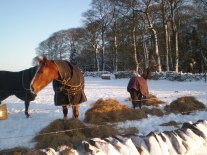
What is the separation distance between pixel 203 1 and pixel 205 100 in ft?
63.8

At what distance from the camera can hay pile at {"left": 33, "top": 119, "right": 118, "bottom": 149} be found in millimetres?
6466

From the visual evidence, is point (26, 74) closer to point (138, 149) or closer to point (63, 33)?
point (138, 149)

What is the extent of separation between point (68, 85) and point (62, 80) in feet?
0.70

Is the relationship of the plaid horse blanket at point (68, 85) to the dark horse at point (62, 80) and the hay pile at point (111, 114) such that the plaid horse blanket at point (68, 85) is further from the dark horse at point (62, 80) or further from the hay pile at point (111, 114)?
the hay pile at point (111, 114)

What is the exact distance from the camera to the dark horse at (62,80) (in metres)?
7.41

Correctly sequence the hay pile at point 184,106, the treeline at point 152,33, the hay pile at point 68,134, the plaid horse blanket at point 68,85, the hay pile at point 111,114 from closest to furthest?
the hay pile at point 68,134
the plaid horse blanket at point 68,85
the hay pile at point 111,114
the hay pile at point 184,106
the treeline at point 152,33

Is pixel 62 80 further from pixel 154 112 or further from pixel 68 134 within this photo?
pixel 154 112

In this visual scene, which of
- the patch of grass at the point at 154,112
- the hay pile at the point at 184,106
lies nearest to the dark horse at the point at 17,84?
the patch of grass at the point at 154,112

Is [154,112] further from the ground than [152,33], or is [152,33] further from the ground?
[152,33]

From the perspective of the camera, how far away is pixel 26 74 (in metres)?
10.2

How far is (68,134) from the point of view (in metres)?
7.06

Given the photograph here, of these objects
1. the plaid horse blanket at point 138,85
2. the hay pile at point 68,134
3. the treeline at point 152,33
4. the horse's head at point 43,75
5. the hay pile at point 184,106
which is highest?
the treeline at point 152,33

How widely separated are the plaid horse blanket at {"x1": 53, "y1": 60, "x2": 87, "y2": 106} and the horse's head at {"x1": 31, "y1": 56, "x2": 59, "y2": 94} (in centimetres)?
19

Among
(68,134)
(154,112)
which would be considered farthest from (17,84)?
(154,112)
